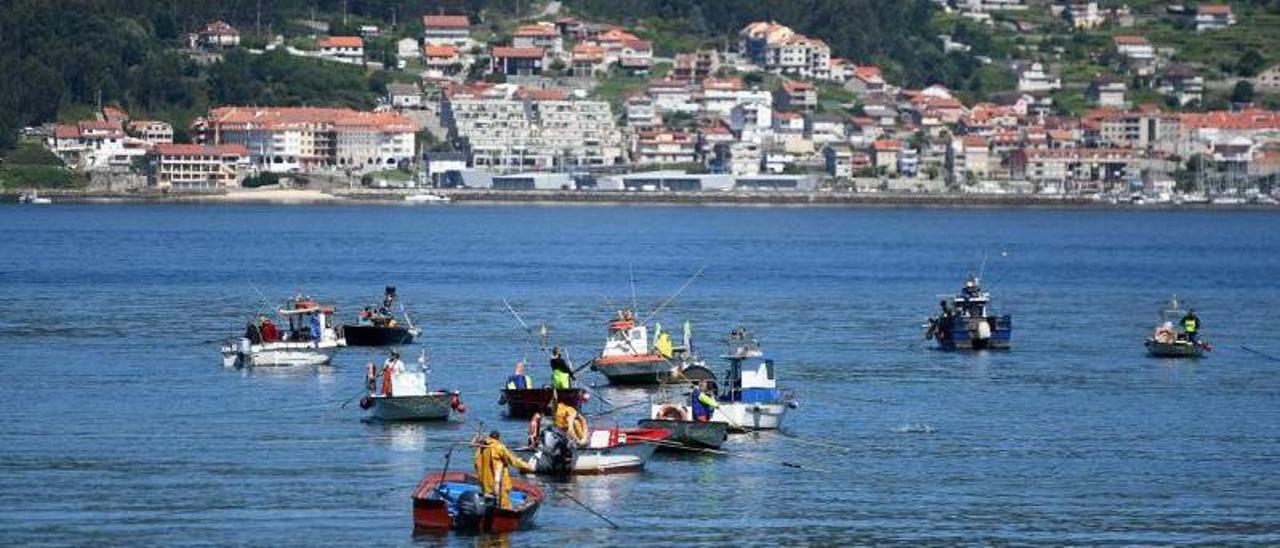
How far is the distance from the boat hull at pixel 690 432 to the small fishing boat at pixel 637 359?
795cm

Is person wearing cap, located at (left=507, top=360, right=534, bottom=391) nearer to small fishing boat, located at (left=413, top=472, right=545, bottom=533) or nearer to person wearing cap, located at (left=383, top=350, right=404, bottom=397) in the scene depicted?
person wearing cap, located at (left=383, top=350, right=404, bottom=397)

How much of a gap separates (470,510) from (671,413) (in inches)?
271

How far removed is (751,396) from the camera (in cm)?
4019

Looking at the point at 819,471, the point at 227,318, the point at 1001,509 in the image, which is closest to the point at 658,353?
the point at 819,471

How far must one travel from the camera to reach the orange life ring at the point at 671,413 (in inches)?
1478

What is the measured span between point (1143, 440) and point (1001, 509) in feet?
23.9

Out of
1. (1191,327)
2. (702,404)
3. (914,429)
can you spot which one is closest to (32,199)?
(1191,327)

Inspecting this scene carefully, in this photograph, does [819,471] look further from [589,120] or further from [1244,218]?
[589,120]

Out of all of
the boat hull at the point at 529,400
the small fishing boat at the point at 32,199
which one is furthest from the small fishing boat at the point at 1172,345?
the small fishing boat at the point at 32,199

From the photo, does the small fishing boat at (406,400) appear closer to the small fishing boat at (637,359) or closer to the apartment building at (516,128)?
the small fishing boat at (637,359)

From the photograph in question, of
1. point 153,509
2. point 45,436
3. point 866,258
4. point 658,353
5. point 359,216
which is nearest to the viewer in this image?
point 153,509

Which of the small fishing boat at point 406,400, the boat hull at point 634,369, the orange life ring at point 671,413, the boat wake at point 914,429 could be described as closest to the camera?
the orange life ring at point 671,413

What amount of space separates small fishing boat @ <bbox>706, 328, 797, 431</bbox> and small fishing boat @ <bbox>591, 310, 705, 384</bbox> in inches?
199

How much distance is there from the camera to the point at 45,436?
38.8m
